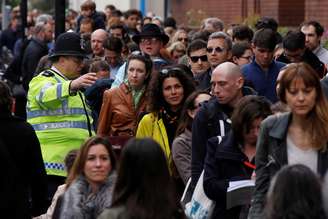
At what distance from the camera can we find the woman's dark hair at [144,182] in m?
6.63

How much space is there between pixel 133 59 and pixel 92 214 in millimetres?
4615

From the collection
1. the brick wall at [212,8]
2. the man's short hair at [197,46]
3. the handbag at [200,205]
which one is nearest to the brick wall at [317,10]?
the brick wall at [212,8]

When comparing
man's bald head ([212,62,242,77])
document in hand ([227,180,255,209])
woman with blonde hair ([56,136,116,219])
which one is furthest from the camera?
man's bald head ([212,62,242,77])

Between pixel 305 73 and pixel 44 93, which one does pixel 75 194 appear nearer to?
pixel 305 73

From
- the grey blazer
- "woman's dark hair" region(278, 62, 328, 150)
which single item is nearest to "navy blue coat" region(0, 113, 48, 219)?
the grey blazer

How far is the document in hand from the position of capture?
27.8 feet

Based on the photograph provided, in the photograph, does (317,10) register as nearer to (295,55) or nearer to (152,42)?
(152,42)

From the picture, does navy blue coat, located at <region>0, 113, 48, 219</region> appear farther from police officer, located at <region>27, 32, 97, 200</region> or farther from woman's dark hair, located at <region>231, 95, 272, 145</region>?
woman's dark hair, located at <region>231, 95, 272, 145</region>

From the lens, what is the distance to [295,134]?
25.2ft

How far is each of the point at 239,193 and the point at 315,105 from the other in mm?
1107

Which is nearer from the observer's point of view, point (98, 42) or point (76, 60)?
point (76, 60)

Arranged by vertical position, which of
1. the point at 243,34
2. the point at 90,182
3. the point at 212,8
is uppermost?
the point at 212,8

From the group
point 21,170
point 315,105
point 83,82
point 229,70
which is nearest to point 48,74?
point 83,82

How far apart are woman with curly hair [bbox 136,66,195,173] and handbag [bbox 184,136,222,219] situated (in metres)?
1.63
